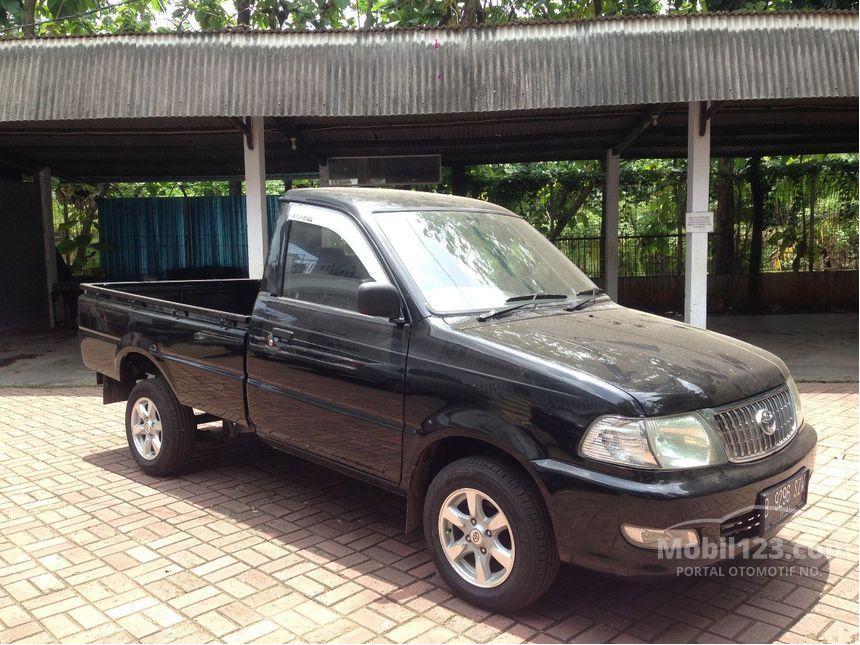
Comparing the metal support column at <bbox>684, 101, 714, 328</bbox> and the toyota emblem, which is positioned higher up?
the metal support column at <bbox>684, 101, 714, 328</bbox>

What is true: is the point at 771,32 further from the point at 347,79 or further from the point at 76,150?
the point at 76,150

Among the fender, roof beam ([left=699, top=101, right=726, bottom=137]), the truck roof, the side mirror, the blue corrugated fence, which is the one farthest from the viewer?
the blue corrugated fence

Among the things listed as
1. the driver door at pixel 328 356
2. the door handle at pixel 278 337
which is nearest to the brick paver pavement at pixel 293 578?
the driver door at pixel 328 356

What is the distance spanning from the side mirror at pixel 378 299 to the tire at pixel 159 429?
2.29m

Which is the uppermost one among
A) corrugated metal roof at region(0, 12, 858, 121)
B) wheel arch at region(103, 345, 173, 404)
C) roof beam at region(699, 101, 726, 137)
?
corrugated metal roof at region(0, 12, 858, 121)

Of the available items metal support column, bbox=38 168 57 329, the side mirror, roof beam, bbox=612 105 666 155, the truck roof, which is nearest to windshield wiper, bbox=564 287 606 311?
the truck roof

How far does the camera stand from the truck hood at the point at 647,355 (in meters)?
3.06

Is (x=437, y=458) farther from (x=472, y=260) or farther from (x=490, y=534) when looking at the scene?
(x=472, y=260)

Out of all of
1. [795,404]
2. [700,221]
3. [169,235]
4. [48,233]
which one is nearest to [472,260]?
[795,404]

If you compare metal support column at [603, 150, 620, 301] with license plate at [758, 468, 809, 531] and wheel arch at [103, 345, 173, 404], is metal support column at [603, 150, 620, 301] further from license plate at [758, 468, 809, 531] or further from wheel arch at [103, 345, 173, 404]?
license plate at [758, 468, 809, 531]

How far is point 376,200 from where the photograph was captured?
425 centimetres

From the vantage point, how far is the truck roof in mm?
4168

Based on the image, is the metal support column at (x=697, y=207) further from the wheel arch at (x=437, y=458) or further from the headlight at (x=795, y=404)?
the wheel arch at (x=437, y=458)

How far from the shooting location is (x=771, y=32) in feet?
27.6
